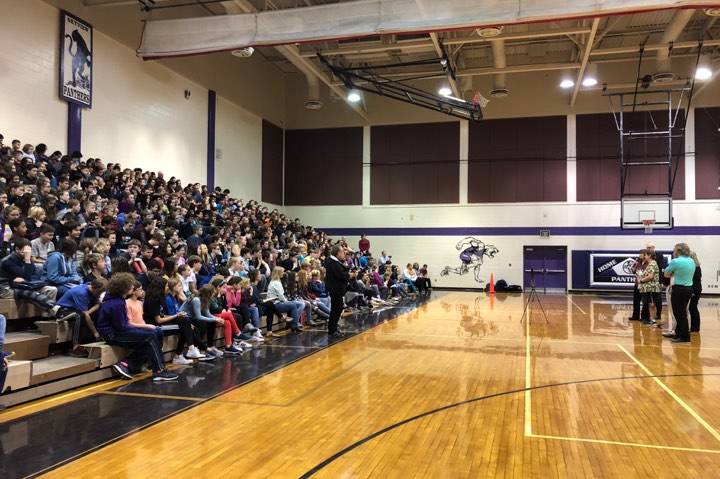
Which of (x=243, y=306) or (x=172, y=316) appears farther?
(x=243, y=306)

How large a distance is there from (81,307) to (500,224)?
16.9m

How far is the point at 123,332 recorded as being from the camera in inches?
219

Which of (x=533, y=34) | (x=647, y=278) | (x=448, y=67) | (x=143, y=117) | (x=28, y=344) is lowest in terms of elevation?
(x=28, y=344)

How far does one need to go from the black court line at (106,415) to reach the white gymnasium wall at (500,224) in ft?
47.7

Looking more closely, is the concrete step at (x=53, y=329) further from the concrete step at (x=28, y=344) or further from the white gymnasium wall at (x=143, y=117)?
the white gymnasium wall at (x=143, y=117)

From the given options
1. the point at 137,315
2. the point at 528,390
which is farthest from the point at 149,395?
the point at 528,390

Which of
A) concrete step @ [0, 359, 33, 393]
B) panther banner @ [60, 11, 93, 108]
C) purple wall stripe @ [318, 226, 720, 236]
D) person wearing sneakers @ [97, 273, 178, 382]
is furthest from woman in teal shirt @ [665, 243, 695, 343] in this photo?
panther banner @ [60, 11, 93, 108]

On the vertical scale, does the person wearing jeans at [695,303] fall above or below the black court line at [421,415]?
above

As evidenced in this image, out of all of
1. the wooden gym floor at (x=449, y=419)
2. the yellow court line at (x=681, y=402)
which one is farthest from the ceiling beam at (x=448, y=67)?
the yellow court line at (x=681, y=402)

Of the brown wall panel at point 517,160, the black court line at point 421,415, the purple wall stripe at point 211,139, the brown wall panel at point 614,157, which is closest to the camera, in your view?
the black court line at point 421,415

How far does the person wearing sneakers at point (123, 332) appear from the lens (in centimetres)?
551

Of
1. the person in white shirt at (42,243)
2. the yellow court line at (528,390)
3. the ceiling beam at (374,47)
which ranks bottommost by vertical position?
the yellow court line at (528,390)

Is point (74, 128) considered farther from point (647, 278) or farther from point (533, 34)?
point (647, 278)

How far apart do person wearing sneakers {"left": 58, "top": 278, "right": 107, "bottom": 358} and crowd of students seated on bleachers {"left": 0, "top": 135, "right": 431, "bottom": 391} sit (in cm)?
1
